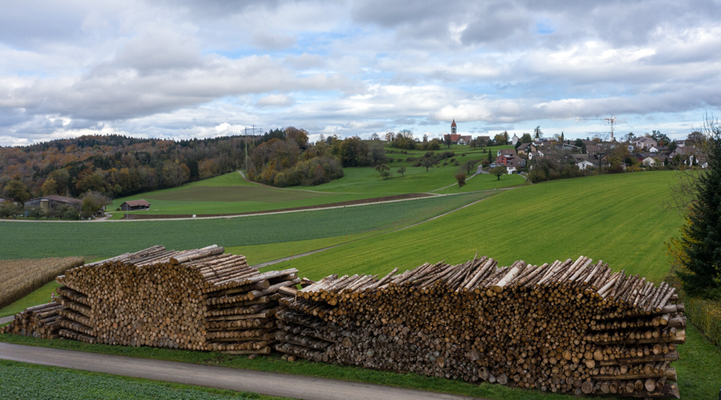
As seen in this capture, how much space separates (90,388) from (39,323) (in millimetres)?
8452

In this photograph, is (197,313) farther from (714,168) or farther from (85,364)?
(714,168)

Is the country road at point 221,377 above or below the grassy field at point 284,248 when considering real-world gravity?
above

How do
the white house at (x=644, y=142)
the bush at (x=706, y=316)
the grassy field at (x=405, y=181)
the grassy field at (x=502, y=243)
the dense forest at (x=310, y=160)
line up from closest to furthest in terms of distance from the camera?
the grassy field at (x=502, y=243) → the bush at (x=706, y=316) → the grassy field at (x=405, y=181) → the dense forest at (x=310, y=160) → the white house at (x=644, y=142)

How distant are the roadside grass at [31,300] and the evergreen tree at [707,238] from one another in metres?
30.6

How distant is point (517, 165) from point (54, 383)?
119496mm

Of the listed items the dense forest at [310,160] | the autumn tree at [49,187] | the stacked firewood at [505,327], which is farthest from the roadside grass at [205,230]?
the dense forest at [310,160]

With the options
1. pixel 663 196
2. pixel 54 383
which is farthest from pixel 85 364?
pixel 663 196

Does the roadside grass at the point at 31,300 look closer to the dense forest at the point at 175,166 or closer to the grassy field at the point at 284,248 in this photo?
the grassy field at the point at 284,248

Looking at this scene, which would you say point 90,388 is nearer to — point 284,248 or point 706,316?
point 706,316

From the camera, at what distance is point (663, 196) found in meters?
43.2

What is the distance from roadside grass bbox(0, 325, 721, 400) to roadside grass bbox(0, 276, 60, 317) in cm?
1113

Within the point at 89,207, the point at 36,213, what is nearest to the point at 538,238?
the point at 89,207

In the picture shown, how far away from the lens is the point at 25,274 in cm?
2972

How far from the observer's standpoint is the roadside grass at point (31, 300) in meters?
23.5
